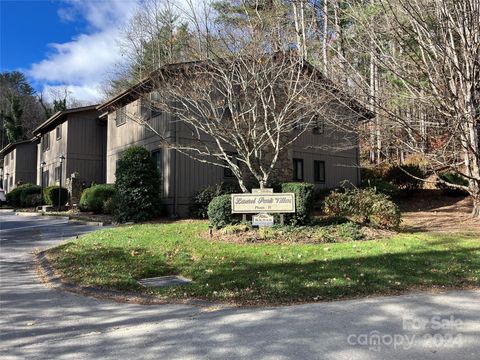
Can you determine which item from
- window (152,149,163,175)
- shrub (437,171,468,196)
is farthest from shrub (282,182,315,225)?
shrub (437,171,468,196)

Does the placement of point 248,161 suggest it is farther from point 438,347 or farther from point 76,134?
point 76,134

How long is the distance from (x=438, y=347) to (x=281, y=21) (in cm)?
1170

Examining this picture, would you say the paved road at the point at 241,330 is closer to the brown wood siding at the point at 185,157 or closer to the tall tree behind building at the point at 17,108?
the brown wood siding at the point at 185,157

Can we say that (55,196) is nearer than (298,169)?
No

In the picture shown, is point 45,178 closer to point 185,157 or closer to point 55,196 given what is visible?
point 55,196

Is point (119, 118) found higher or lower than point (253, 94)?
higher

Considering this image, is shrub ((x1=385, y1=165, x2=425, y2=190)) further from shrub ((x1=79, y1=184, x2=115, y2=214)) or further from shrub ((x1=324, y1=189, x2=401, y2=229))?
shrub ((x1=79, y1=184, x2=115, y2=214))

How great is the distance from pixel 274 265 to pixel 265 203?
12.2 ft

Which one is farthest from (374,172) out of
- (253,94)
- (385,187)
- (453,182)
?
(253,94)

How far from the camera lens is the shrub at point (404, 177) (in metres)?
25.7

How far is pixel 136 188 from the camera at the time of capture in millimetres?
16812

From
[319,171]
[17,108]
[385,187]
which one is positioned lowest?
[385,187]

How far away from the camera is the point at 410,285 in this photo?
7.18 metres

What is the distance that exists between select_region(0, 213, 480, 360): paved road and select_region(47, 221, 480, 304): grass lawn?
2.41 ft
